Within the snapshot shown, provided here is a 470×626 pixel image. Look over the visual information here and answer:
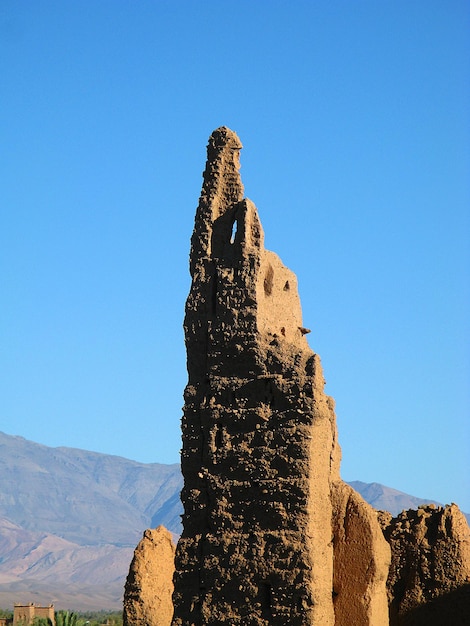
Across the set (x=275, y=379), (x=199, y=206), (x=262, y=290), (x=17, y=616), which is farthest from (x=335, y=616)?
(x=17, y=616)

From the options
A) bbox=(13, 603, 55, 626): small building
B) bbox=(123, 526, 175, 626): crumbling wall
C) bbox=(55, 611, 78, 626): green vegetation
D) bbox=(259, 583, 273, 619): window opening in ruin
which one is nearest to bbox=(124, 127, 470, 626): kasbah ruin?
bbox=(259, 583, 273, 619): window opening in ruin

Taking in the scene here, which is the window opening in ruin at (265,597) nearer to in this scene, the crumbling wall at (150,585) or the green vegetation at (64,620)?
the crumbling wall at (150,585)

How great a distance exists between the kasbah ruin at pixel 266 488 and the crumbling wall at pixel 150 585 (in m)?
3.48

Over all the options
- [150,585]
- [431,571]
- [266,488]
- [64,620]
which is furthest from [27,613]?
[266,488]

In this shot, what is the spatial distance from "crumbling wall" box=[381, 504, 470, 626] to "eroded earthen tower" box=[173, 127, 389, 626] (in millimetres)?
1413

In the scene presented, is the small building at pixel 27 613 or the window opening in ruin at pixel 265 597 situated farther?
the small building at pixel 27 613

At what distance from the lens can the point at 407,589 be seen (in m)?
24.0

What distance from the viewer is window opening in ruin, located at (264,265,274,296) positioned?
75.0ft

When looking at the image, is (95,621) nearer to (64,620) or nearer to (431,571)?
(64,620)

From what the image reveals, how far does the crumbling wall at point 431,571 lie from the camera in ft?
77.4

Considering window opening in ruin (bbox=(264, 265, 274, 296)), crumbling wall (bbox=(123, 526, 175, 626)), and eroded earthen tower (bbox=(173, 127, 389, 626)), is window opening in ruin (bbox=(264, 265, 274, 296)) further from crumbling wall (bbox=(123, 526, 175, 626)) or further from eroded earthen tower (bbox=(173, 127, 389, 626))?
crumbling wall (bbox=(123, 526, 175, 626))

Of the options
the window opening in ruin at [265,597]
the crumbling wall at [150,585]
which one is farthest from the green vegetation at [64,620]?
the window opening in ruin at [265,597]

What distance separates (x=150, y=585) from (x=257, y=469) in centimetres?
573

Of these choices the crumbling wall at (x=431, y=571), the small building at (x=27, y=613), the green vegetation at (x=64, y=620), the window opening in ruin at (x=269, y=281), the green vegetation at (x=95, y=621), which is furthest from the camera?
the small building at (x=27, y=613)
